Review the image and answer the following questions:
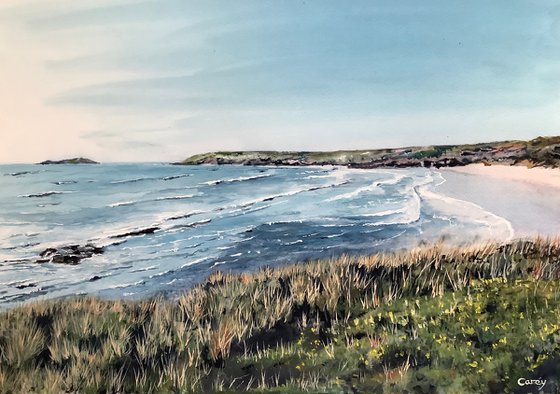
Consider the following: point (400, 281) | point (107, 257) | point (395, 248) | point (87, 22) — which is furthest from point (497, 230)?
point (87, 22)

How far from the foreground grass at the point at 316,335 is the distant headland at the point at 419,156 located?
170 cm

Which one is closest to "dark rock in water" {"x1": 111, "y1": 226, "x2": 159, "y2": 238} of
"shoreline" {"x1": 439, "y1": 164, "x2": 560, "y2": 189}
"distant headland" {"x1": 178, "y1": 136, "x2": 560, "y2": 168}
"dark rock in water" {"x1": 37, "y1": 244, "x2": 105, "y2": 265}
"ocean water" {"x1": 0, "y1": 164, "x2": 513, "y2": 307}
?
"ocean water" {"x1": 0, "y1": 164, "x2": 513, "y2": 307}

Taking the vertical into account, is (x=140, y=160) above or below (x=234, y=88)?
below

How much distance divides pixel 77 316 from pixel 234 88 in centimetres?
288

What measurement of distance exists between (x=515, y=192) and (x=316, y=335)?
5536 mm

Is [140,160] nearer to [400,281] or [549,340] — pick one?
[400,281]

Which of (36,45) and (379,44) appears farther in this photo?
(379,44)

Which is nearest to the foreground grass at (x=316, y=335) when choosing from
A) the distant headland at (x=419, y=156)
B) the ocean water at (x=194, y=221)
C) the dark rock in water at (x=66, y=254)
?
the dark rock in water at (x=66, y=254)

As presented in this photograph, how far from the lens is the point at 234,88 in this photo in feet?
18.4

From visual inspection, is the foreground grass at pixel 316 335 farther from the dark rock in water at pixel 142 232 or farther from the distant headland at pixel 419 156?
the distant headland at pixel 419 156

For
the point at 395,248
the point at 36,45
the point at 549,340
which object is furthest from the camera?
the point at 395,248

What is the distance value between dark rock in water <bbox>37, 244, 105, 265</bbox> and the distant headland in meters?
1.53

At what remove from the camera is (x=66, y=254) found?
5441 millimetres

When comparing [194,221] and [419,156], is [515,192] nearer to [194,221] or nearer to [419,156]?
[419,156]
